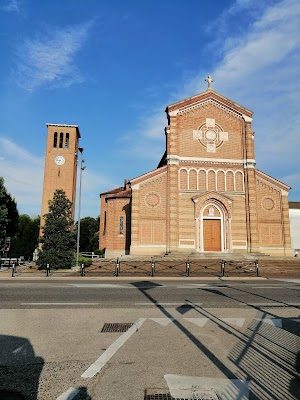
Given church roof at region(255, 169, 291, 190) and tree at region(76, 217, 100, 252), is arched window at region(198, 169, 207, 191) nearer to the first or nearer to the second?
church roof at region(255, 169, 291, 190)

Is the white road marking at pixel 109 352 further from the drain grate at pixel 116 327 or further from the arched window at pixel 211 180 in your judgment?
the arched window at pixel 211 180

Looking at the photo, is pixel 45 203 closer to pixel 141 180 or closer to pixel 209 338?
pixel 141 180

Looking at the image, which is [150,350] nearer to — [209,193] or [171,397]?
[171,397]

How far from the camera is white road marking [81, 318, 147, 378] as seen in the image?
13.6 feet

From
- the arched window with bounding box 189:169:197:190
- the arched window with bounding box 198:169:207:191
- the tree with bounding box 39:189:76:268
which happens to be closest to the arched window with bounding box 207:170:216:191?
the arched window with bounding box 198:169:207:191

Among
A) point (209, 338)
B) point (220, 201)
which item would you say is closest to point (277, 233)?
point (220, 201)

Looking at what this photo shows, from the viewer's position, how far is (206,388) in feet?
12.2

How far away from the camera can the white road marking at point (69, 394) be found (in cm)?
344

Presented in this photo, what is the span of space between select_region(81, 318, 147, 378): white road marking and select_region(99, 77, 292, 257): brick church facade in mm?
22137

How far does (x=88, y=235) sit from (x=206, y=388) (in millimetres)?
70962

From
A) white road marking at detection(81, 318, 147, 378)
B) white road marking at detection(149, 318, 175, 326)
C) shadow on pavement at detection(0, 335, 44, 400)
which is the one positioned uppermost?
white road marking at detection(149, 318, 175, 326)

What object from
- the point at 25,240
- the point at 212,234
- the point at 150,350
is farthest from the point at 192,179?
the point at 25,240

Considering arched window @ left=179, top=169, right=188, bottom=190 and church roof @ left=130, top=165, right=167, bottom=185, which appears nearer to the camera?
church roof @ left=130, top=165, right=167, bottom=185

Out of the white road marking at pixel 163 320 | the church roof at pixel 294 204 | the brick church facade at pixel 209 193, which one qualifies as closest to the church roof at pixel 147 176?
the brick church facade at pixel 209 193
